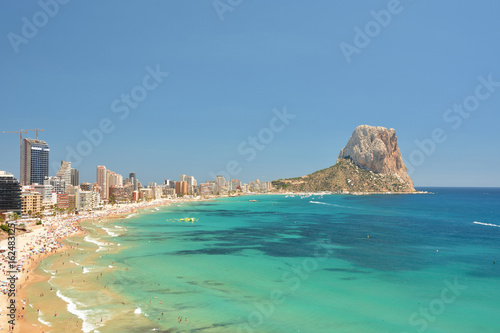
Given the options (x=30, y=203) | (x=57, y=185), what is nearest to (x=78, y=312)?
(x=30, y=203)

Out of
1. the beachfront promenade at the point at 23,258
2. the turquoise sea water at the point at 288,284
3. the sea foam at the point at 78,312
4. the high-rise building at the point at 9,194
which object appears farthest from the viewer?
the high-rise building at the point at 9,194

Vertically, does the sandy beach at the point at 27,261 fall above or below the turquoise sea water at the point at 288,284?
above

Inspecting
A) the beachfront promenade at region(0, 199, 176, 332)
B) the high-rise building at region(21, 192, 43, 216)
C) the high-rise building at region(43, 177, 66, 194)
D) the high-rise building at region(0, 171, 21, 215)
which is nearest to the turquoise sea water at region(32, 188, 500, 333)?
the beachfront promenade at region(0, 199, 176, 332)

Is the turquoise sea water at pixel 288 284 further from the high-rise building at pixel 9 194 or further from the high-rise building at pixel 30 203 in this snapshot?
the high-rise building at pixel 30 203

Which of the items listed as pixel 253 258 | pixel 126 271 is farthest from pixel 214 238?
pixel 126 271

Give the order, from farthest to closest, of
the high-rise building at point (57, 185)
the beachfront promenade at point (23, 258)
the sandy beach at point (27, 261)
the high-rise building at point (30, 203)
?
the high-rise building at point (57, 185), the high-rise building at point (30, 203), the beachfront promenade at point (23, 258), the sandy beach at point (27, 261)

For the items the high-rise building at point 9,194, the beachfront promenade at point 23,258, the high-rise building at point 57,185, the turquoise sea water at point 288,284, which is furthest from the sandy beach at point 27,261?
the high-rise building at point 57,185

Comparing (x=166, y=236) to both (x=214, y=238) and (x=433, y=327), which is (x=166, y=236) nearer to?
(x=214, y=238)

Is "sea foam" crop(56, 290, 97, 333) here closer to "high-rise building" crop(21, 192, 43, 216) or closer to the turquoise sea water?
the turquoise sea water
